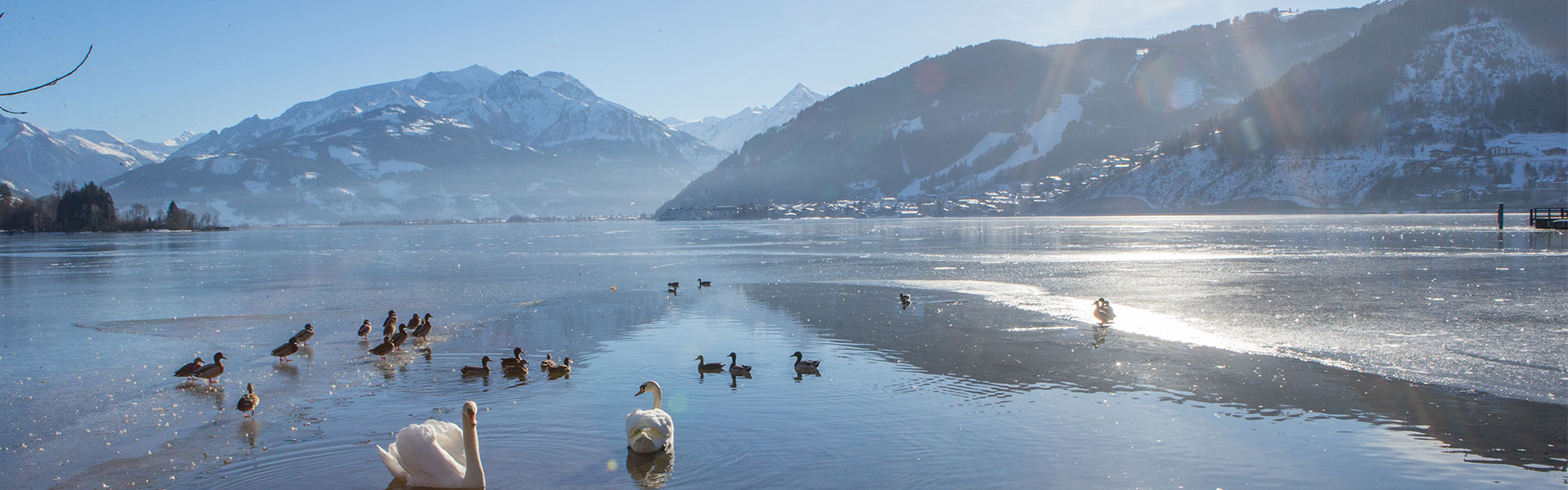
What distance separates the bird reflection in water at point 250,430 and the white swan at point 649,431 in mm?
5938

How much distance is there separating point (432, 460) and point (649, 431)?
2922mm

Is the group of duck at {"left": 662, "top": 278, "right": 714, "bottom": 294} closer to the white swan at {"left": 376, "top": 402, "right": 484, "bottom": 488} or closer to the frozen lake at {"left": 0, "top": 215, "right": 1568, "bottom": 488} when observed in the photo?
the frozen lake at {"left": 0, "top": 215, "right": 1568, "bottom": 488}

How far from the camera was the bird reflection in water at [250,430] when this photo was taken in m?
14.0

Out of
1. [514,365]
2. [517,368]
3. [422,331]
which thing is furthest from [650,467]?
[422,331]

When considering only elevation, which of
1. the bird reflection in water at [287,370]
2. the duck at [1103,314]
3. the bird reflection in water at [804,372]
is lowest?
the bird reflection in water at [287,370]

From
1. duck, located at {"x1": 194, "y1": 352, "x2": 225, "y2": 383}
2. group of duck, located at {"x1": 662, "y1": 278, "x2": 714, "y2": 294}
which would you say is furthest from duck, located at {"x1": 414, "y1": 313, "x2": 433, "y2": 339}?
group of duck, located at {"x1": 662, "y1": 278, "x2": 714, "y2": 294}

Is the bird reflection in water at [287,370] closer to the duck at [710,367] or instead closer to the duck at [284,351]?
the duck at [284,351]

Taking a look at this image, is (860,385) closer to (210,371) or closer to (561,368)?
(561,368)

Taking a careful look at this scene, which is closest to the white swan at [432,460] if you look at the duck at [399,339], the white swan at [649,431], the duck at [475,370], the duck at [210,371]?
the white swan at [649,431]

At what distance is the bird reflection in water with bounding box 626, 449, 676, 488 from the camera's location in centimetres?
1185

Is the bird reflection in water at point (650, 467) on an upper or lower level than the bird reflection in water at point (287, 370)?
lower

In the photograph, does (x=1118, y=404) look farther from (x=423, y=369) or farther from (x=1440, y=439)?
(x=423, y=369)

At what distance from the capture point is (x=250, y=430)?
1476cm

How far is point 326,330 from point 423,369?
9601 millimetres
